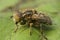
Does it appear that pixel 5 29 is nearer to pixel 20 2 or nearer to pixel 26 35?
pixel 26 35

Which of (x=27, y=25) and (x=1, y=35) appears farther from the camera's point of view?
(x=27, y=25)

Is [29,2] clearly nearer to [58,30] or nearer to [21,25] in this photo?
[21,25]

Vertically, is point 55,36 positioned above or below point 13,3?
below

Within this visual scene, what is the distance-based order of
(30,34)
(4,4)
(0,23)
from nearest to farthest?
1. (30,34)
2. (0,23)
3. (4,4)

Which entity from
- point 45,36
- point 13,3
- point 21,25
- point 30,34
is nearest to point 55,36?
point 45,36

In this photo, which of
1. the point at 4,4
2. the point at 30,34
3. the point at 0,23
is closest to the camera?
the point at 30,34

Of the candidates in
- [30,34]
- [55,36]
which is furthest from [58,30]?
[30,34]
